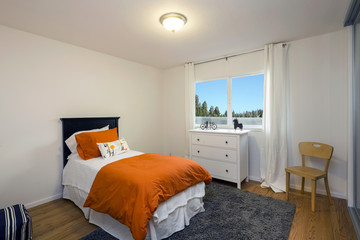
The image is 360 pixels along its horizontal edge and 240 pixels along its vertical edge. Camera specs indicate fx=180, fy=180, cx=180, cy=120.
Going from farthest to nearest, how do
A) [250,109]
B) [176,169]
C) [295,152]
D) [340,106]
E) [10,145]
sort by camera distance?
[250,109] → [295,152] → [340,106] → [10,145] → [176,169]

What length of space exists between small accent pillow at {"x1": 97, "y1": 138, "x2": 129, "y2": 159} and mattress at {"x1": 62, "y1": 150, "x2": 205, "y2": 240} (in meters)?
0.08

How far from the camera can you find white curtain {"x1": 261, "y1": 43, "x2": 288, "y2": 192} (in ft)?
9.62

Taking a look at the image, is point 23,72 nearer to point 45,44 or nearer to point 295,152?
point 45,44

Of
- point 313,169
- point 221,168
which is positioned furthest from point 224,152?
point 313,169

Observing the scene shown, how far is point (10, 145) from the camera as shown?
7.77 ft

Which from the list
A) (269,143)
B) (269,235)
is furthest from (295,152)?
(269,235)

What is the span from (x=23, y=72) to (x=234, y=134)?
10.6 ft

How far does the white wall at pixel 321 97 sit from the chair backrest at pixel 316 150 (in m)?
0.15

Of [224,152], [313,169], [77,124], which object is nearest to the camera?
[313,169]

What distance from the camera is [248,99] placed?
3508 millimetres

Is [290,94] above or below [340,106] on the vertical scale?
above

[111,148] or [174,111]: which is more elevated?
[174,111]

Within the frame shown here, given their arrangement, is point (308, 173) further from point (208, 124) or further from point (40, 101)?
point (40, 101)

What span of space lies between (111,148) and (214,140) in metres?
1.76
